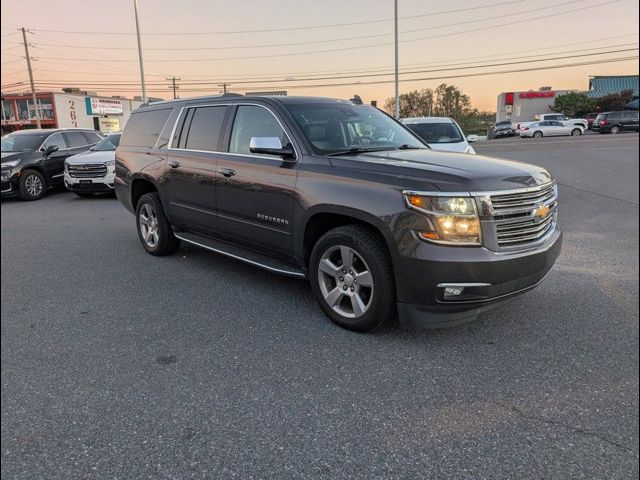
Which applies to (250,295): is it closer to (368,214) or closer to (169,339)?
(169,339)

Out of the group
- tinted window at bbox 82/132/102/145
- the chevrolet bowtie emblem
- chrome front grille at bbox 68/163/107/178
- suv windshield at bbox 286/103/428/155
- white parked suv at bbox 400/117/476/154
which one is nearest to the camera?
the chevrolet bowtie emblem

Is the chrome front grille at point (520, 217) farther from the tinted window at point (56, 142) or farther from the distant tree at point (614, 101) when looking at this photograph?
the distant tree at point (614, 101)

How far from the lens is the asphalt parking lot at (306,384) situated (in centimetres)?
228

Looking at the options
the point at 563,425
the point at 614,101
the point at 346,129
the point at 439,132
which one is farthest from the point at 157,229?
the point at 614,101

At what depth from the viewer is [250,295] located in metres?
4.65

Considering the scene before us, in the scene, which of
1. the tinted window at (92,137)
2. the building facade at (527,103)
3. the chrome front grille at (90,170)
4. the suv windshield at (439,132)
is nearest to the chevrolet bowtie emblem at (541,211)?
the suv windshield at (439,132)

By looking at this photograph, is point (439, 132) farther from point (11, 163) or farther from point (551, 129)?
point (551, 129)

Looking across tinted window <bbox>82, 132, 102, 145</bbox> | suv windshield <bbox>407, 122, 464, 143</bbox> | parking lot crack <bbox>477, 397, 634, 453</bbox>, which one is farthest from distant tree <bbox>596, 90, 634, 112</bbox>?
parking lot crack <bbox>477, 397, 634, 453</bbox>

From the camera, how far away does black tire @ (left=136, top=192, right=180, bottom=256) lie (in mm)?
5840

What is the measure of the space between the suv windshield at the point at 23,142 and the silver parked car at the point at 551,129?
1327 inches

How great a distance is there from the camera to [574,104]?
5303cm

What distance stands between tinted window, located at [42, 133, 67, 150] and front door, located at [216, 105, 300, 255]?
381 inches

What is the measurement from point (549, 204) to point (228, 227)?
286 centimetres

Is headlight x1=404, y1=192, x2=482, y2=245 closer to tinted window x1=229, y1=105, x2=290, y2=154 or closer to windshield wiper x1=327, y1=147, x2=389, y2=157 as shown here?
windshield wiper x1=327, y1=147, x2=389, y2=157
